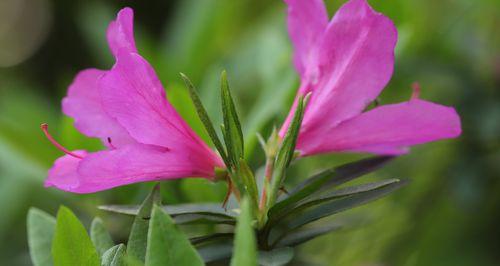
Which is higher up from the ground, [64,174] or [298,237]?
[64,174]

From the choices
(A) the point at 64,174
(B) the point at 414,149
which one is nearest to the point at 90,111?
(A) the point at 64,174

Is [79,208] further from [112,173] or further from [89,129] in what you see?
[112,173]

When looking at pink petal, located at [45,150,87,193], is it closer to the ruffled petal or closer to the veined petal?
the ruffled petal

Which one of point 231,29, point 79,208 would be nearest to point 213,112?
point 79,208

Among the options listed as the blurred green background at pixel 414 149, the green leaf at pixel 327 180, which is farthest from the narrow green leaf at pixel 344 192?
the blurred green background at pixel 414 149

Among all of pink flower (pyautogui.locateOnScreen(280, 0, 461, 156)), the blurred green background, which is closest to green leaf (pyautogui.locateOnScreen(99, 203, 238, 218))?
pink flower (pyautogui.locateOnScreen(280, 0, 461, 156))

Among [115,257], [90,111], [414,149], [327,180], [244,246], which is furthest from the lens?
[414,149]

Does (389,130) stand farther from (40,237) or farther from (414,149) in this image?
(414,149)

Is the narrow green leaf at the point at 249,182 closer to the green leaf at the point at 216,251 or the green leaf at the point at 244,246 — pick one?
the green leaf at the point at 216,251
